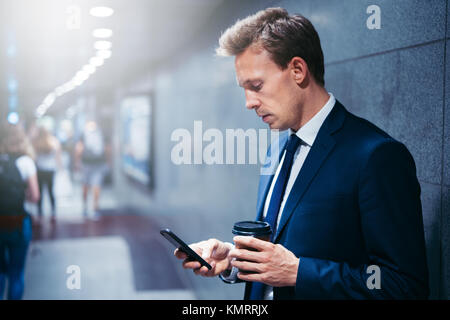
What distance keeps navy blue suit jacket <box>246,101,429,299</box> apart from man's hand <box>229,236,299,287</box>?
29 mm

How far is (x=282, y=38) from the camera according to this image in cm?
112

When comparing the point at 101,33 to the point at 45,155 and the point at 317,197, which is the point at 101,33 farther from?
the point at 317,197

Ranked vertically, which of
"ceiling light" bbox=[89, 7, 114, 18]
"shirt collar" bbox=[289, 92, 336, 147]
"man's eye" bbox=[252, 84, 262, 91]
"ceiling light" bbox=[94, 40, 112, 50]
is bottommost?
"shirt collar" bbox=[289, 92, 336, 147]

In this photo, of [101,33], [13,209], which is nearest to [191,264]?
[13,209]

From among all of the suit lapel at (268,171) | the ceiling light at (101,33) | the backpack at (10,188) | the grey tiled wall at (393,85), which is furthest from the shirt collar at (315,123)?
Answer: the ceiling light at (101,33)

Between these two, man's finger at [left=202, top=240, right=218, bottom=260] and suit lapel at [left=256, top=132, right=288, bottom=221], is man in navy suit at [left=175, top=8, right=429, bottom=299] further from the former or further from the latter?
suit lapel at [left=256, top=132, right=288, bottom=221]

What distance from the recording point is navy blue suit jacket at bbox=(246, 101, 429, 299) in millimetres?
917

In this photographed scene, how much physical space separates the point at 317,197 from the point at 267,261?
0.21m

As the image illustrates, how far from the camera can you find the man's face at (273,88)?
1.14 metres

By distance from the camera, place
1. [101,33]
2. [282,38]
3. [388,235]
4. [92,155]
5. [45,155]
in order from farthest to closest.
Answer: [92,155] → [45,155] → [101,33] → [282,38] → [388,235]

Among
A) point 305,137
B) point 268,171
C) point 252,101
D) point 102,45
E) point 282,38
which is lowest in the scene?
point 268,171

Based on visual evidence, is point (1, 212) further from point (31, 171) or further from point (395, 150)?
point (395, 150)

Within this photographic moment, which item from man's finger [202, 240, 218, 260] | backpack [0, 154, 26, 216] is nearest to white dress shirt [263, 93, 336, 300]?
man's finger [202, 240, 218, 260]

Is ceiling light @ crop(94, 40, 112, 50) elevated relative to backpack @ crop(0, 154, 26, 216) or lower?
elevated
